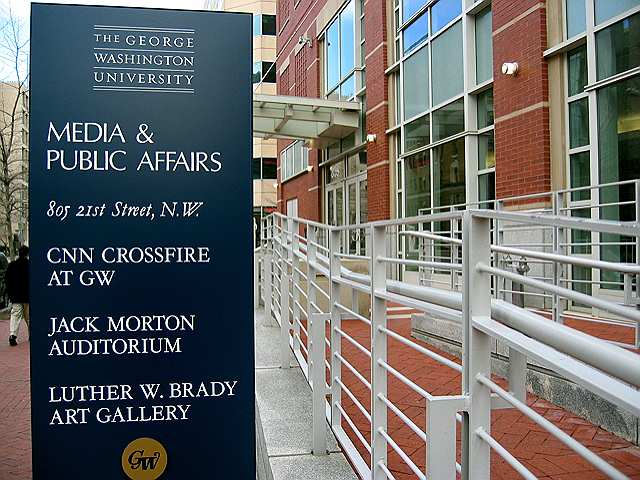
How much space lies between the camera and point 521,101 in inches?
356

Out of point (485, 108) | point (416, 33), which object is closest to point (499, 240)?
point (485, 108)

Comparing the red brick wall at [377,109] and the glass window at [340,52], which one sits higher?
the glass window at [340,52]

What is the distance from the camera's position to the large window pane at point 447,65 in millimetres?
11062

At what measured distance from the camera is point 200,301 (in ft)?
9.75

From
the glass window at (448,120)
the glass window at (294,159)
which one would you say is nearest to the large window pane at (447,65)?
the glass window at (448,120)

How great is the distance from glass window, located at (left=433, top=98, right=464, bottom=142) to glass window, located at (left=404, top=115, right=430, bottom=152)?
1.49 feet

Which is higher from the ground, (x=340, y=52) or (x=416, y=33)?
(x=340, y=52)

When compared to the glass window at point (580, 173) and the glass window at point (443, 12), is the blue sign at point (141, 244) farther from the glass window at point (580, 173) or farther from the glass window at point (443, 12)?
the glass window at point (443, 12)

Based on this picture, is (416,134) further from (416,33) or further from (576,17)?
(576,17)

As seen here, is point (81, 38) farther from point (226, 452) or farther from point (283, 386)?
point (283, 386)

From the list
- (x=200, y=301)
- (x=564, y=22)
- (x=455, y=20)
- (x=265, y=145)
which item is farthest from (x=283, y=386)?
(x=265, y=145)

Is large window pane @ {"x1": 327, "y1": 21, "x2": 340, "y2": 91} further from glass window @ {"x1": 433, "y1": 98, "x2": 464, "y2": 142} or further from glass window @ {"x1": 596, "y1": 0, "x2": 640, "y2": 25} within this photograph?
glass window @ {"x1": 596, "y1": 0, "x2": 640, "y2": 25}

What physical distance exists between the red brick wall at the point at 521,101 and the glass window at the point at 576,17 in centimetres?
38

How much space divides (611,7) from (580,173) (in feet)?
6.56
